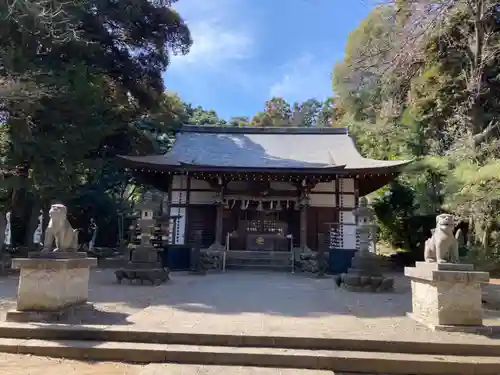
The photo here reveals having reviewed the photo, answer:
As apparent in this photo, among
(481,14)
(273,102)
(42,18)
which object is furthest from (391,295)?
(273,102)

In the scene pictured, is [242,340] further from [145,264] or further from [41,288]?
[145,264]

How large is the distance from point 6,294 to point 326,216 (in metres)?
10.3

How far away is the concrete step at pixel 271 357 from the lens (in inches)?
146

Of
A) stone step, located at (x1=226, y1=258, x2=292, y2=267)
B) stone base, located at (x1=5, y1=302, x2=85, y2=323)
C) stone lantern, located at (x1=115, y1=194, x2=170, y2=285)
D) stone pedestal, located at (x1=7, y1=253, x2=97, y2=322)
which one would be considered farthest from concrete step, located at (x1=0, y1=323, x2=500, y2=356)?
stone step, located at (x1=226, y1=258, x2=292, y2=267)

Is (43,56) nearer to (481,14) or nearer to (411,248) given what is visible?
(481,14)

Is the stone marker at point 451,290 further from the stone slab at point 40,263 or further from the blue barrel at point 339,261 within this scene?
the blue barrel at point 339,261

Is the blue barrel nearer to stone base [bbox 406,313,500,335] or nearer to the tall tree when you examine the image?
stone base [bbox 406,313,500,335]

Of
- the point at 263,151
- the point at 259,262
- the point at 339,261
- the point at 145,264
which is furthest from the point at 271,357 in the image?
the point at 263,151

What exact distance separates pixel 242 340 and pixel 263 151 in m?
12.2

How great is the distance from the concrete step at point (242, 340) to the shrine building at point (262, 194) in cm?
818

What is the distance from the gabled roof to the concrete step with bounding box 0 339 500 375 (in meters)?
8.76

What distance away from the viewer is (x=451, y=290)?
4598 mm

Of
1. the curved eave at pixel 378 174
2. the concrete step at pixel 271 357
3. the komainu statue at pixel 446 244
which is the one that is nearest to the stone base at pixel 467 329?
the concrete step at pixel 271 357

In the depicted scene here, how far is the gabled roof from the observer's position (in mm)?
12836
